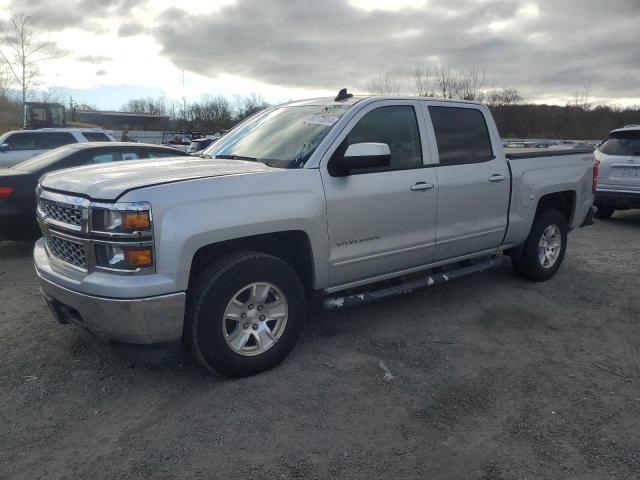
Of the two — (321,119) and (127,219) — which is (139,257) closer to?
(127,219)

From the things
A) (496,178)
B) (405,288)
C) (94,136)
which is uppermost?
(94,136)

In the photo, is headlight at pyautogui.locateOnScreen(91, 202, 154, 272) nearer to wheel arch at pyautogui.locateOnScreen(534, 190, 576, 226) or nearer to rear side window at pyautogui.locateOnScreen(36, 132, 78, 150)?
wheel arch at pyautogui.locateOnScreen(534, 190, 576, 226)

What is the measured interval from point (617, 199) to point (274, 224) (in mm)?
8447

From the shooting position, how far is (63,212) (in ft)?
11.0

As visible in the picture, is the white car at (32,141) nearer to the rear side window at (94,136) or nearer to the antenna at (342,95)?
the rear side window at (94,136)

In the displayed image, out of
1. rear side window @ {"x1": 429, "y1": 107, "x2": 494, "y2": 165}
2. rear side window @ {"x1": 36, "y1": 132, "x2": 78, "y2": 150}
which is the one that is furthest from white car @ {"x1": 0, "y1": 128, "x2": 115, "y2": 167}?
rear side window @ {"x1": 429, "y1": 107, "x2": 494, "y2": 165}

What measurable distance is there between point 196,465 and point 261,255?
52.9 inches

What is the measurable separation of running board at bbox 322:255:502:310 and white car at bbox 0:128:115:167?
10.4 m

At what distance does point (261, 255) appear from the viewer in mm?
3494

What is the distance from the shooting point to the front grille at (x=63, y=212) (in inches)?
126

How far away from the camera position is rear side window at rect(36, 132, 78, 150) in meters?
12.6

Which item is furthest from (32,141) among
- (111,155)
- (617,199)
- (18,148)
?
(617,199)

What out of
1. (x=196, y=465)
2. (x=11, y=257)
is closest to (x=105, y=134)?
(x=11, y=257)

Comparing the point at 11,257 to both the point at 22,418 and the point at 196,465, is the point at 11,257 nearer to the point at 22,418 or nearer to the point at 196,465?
the point at 22,418
